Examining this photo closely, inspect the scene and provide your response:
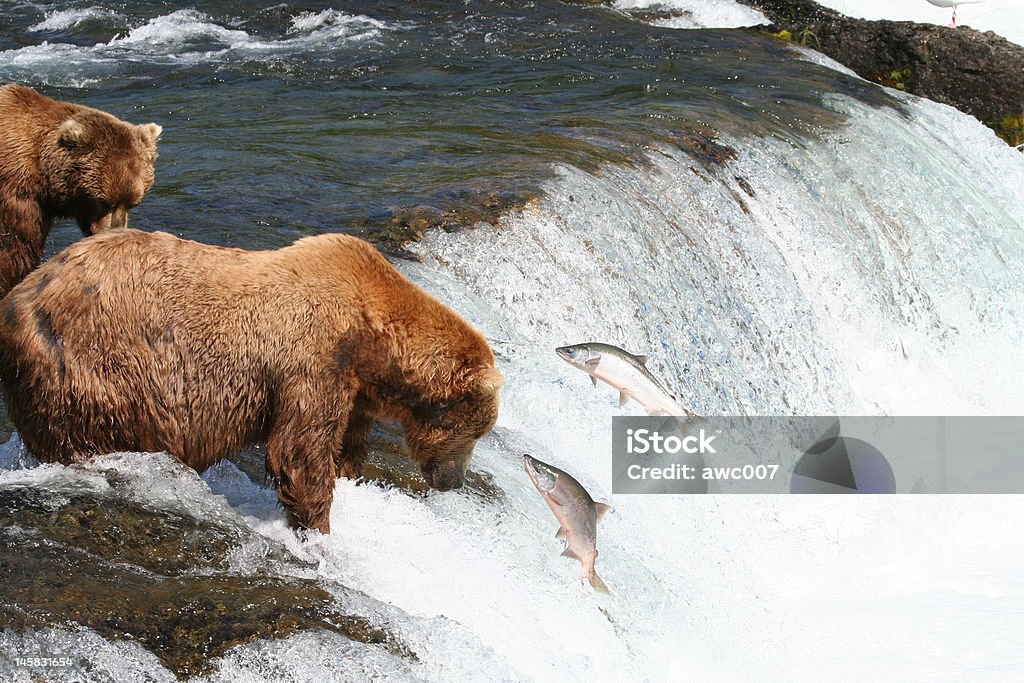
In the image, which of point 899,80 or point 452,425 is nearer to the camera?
point 452,425

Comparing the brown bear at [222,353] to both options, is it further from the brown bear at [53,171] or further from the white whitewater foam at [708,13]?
the white whitewater foam at [708,13]

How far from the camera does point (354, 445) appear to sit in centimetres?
482

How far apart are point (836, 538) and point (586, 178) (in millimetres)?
2964

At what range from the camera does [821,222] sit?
10.1 meters

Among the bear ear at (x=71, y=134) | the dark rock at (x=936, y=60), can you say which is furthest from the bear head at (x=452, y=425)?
the dark rock at (x=936, y=60)

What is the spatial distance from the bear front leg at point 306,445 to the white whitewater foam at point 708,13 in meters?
12.5

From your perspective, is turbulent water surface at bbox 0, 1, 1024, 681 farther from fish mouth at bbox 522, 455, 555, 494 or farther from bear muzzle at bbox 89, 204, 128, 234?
bear muzzle at bbox 89, 204, 128, 234

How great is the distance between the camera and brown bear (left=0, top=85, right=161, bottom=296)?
5.50 m

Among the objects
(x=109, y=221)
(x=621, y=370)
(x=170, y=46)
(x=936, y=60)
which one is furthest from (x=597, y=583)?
(x=936, y=60)

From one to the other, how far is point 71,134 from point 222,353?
182cm

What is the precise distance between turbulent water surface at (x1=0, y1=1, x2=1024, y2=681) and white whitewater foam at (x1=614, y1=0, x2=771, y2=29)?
110cm

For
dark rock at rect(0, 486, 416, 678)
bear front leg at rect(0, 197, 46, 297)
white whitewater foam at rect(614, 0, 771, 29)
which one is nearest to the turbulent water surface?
dark rock at rect(0, 486, 416, 678)

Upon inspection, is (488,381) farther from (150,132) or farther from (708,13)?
(708,13)

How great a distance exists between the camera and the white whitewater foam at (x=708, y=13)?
634 inches
